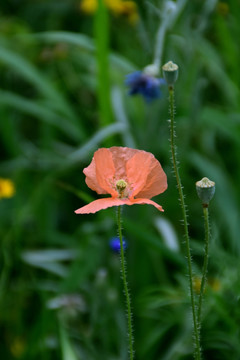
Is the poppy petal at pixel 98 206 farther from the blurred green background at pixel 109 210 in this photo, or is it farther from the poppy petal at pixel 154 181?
the blurred green background at pixel 109 210

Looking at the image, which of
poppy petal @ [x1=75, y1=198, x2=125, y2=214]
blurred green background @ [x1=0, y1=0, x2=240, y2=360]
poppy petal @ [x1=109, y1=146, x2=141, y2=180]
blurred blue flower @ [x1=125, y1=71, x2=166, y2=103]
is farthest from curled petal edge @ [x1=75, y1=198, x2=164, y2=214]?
blurred blue flower @ [x1=125, y1=71, x2=166, y2=103]

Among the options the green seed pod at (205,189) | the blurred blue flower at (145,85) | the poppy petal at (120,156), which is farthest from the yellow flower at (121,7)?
the green seed pod at (205,189)

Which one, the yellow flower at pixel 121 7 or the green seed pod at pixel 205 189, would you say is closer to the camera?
the green seed pod at pixel 205 189

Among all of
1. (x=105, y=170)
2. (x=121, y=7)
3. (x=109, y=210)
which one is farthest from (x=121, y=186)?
(x=121, y=7)

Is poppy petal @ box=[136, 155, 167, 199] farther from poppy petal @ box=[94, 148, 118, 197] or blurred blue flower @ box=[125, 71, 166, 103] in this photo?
blurred blue flower @ box=[125, 71, 166, 103]

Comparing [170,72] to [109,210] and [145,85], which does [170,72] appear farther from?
[145,85]

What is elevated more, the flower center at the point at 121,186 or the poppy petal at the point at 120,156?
the poppy petal at the point at 120,156
